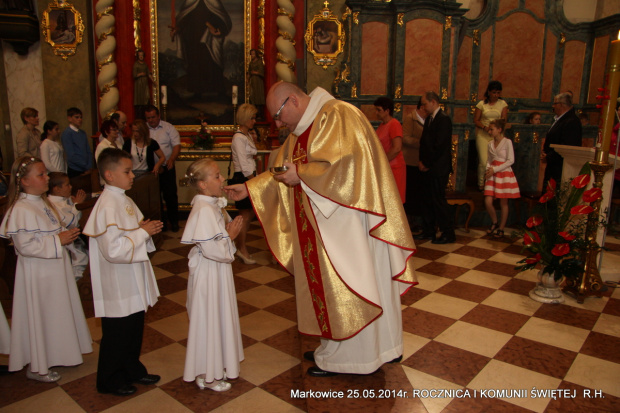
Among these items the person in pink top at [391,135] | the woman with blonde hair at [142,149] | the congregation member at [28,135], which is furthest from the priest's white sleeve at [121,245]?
the congregation member at [28,135]

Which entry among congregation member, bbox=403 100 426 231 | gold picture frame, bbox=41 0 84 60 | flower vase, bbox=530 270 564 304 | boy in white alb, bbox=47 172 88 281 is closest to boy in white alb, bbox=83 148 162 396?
boy in white alb, bbox=47 172 88 281

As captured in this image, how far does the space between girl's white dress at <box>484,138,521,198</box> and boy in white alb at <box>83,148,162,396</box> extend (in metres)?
4.85

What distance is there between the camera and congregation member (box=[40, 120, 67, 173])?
19.9 feet

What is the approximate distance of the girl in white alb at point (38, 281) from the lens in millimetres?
2658

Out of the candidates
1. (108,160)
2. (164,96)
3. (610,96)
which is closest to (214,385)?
(108,160)

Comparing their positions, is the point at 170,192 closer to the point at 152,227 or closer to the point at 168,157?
the point at 168,157

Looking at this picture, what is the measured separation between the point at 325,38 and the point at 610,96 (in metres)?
5.39

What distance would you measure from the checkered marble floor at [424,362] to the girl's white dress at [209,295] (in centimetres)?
23

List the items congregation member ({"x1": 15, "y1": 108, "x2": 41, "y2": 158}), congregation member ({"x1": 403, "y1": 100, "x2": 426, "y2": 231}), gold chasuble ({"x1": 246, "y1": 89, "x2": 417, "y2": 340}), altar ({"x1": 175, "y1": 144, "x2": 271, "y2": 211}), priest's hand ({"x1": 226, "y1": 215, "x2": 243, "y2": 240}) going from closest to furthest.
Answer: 1. gold chasuble ({"x1": 246, "y1": 89, "x2": 417, "y2": 340})
2. priest's hand ({"x1": 226, "y1": 215, "x2": 243, "y2": 240})
3. congregation member ({"x1": 403, "y1": 100, "x2": 426, "y2": 231})
4. congregation member ({"x1": 15, "y1": 108, "x2": 41, "y2": 158})
5. altar ({"x1": 175, "y1": 144, "x2": 271, "y2": 211})

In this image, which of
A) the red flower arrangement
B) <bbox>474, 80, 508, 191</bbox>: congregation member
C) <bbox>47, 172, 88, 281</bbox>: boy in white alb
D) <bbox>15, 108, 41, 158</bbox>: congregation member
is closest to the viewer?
<bbox>47, 172, 88, 281</bbox>: boy in white alb

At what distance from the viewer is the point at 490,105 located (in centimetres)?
757

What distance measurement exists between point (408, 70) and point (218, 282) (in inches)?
223

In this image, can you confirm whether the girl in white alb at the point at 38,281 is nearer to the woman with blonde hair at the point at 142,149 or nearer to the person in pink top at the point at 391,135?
the woman with blonde hair at the point at 142,149

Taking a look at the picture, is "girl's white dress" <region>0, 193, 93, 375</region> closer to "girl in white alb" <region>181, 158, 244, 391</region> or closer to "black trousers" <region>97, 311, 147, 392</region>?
"black trousers" <region>97, 311, 147, 392</region>
